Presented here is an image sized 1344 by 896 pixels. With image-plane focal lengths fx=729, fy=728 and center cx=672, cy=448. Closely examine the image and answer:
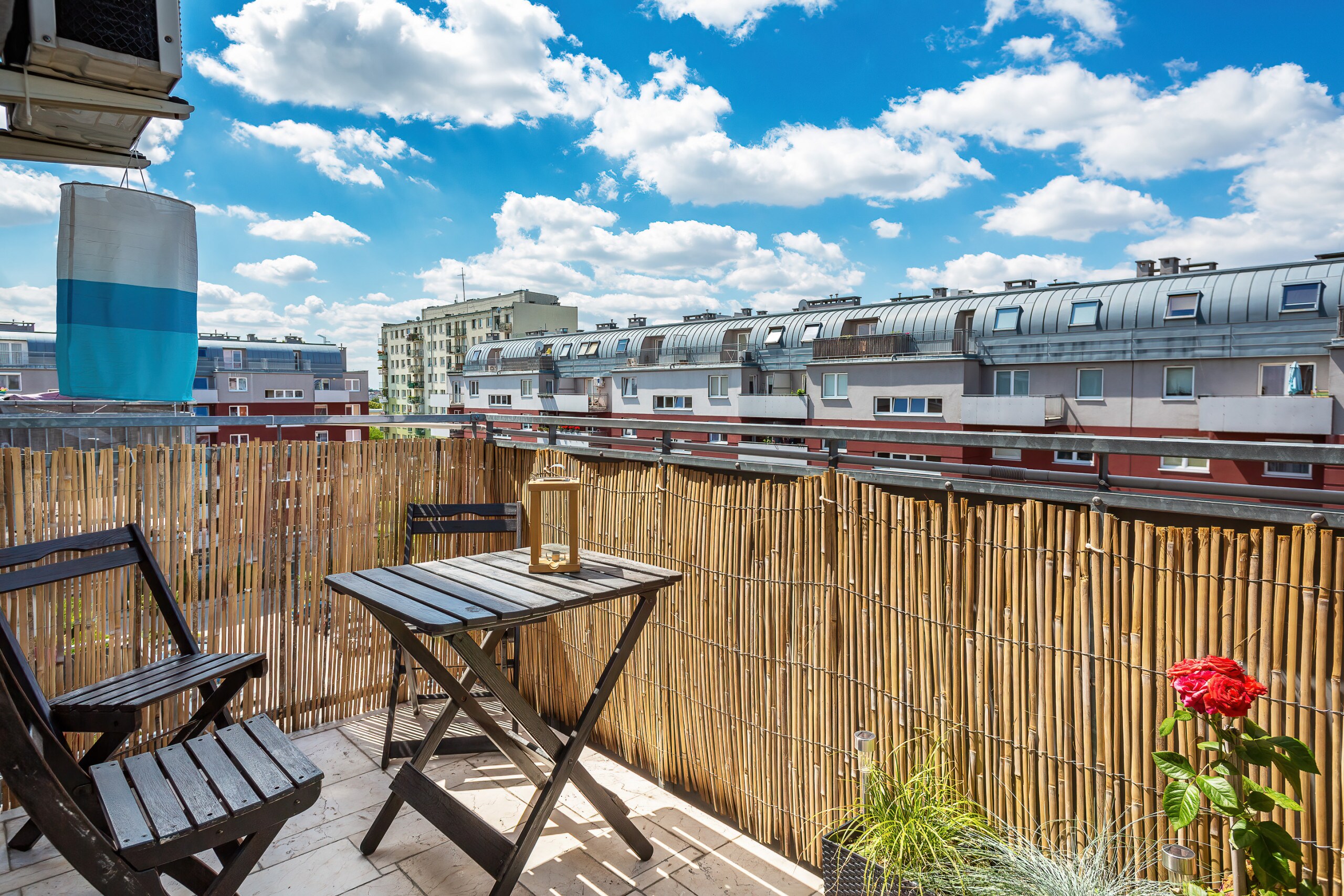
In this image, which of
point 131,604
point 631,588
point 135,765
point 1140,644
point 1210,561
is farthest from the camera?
point 131,604

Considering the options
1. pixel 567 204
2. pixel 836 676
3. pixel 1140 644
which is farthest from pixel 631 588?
pixel 567 204

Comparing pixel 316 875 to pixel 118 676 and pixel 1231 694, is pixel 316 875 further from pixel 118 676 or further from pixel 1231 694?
pixel 1231 694

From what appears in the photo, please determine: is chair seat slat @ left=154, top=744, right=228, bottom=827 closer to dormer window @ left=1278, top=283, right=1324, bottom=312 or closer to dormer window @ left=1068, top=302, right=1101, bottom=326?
dormer window @ left=1278, top=283, right=1324, bottom=312

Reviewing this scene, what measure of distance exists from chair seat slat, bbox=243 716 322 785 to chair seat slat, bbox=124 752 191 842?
250 mm

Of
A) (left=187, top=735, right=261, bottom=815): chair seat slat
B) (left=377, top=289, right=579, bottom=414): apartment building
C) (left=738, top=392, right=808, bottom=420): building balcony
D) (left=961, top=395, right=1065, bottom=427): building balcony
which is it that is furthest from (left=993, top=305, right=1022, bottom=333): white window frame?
(left=377, top=289, right=579, bottom=414): apartment building

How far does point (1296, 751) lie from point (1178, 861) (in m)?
0.33

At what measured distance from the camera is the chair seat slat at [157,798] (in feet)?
5.91

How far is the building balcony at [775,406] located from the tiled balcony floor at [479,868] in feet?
80.4

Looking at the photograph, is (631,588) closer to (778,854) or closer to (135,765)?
(778,854)

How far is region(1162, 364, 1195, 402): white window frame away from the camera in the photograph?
1972cm

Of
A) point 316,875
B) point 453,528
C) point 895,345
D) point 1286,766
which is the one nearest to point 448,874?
point 316,875

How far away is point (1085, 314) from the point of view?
21.1m

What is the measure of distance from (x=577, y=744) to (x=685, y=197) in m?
49.0

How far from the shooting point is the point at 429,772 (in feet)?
10.9
